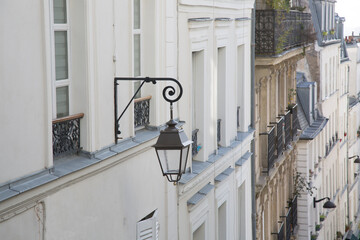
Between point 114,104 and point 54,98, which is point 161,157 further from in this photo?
point 54,98

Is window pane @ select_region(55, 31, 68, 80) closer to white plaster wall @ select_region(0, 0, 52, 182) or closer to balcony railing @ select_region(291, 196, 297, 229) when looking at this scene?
white plaster wall @ select_region(0, 0, 52, 182)

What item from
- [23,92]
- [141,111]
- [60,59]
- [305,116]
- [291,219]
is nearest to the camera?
[23,92]

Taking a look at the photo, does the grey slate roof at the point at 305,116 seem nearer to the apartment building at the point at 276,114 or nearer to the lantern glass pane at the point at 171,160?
the apartment building at the point at 276,114

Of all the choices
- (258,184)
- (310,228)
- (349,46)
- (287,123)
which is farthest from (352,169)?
(258,184)

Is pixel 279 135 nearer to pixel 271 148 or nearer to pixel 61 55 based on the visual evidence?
pixel 271 148

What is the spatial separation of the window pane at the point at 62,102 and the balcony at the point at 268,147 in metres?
11.0

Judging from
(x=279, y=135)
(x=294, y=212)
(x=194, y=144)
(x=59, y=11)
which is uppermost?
(x=59, y=11)

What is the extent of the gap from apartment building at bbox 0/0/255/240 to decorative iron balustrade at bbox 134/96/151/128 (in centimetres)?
1

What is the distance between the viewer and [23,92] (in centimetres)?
586

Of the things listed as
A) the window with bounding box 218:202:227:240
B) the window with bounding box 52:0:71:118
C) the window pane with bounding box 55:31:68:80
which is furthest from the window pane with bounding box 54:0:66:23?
the window with bounding box 218:202:227:240

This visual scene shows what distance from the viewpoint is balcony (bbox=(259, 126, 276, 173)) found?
58.3 ft

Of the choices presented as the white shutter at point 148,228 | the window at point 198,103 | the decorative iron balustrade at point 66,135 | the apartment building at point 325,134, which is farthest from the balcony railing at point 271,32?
the decorative iron balustrade at point 66,135

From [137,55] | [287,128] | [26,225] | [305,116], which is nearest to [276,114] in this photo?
[287,128]

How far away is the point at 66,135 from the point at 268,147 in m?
11.2
